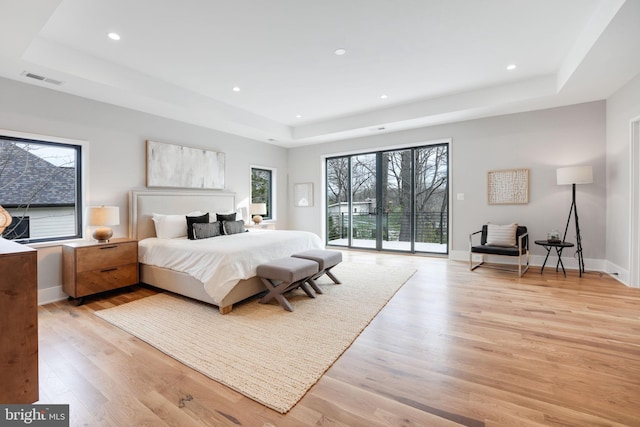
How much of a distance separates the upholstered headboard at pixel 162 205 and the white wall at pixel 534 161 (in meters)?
4.04

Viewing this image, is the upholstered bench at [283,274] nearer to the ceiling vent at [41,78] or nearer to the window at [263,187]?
the ceiling vent at [41,78]

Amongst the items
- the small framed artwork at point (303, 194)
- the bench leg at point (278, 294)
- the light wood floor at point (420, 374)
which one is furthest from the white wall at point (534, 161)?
the bench leg at point (278, 294)

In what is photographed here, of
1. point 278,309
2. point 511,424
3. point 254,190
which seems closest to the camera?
point 511,424

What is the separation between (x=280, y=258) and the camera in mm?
3668

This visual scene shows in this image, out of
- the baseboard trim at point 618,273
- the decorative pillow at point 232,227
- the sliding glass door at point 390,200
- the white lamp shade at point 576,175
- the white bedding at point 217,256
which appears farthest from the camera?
the sliding glass door at point 390,200

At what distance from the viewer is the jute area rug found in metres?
1.91

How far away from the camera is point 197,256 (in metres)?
3.34

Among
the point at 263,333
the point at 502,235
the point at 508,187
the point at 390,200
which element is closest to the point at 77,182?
the point at 263,333

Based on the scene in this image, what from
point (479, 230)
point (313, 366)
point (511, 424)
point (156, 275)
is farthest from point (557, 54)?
point (156, 275)

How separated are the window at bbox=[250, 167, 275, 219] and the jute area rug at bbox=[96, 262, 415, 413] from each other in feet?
11.8

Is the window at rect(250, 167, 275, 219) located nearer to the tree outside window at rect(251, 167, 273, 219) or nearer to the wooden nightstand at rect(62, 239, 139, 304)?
the tree outside window at rect(251, 167, 273, 219)

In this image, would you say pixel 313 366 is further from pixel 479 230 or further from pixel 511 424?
pixel 479 230

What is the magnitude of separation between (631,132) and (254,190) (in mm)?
6485

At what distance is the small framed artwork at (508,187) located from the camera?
5.03 meters
